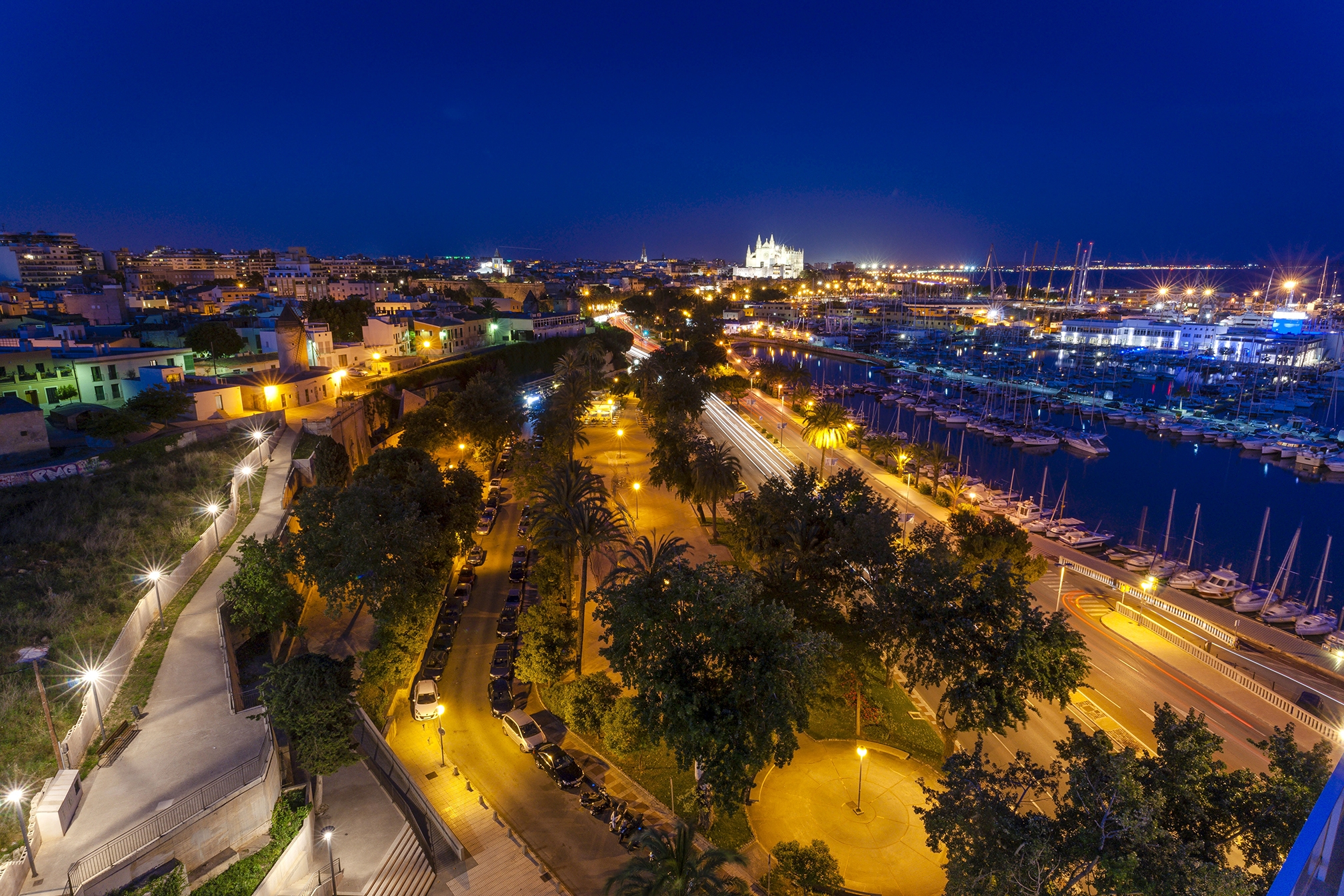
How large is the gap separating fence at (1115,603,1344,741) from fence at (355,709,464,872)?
64.3 ft

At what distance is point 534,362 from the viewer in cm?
6912

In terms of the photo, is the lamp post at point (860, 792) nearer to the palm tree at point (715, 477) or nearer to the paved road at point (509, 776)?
the paved road at point (509, 776)

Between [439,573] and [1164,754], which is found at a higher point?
[1164,754]

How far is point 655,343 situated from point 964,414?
1701 inches

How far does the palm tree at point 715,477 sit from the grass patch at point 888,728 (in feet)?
42.1

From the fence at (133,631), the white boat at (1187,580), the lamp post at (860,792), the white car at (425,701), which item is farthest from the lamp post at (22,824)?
the white boat at (1187,580)

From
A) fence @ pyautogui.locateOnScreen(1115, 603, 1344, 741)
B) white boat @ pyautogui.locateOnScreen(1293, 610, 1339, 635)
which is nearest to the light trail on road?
fence @ pyautogui.locateOnScreen(1115, 603, 1344, 741)

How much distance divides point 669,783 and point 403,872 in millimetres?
5934

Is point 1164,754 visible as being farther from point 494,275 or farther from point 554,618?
point 494,275

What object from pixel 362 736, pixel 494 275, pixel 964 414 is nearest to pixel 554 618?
pixel 362 736

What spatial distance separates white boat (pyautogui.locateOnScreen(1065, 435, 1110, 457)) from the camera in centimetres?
4969

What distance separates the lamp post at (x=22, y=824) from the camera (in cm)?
1003

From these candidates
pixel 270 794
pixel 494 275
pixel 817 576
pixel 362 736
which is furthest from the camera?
pixel 494 275

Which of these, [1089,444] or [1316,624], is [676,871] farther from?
[1089,444]
